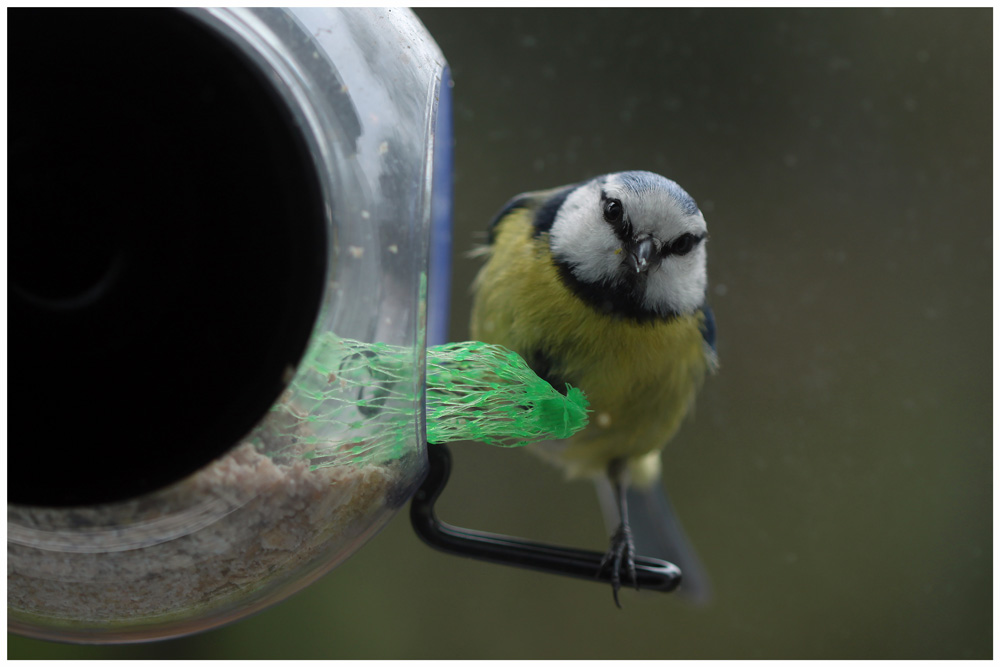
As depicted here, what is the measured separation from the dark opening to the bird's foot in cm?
53

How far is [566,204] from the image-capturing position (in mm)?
895

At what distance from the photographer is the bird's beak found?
76 cm

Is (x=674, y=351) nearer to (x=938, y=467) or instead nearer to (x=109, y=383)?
(x=109, y=383)

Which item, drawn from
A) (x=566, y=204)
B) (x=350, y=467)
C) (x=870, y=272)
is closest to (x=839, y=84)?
(x=870, y=272)

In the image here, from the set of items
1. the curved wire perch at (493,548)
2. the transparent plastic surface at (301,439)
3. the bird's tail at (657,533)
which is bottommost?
the bird's tail at (657,533)

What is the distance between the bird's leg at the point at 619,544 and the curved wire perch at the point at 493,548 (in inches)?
1.2

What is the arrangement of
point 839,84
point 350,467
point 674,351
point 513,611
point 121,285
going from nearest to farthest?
point 121,285, point 350,467, point 674,351, point 839,84, point 513,611

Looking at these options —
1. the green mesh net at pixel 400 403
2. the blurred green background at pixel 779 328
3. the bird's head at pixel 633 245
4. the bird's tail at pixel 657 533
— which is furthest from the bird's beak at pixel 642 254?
the bird's tail at pixel 657 533

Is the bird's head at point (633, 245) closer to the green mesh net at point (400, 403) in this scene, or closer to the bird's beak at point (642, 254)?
the bird's beak at point (642, 254)

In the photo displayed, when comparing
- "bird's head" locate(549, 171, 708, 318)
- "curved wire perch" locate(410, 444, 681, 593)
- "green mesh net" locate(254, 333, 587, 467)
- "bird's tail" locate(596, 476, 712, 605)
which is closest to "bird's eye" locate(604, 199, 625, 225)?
"bird's head" locate(549, 171, 708, 318)

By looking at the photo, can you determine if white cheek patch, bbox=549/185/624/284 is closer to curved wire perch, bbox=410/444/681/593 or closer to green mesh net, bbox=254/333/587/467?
green mesh net, bbox=254/333/587/467

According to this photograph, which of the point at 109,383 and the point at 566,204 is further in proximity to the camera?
the point at 566,204

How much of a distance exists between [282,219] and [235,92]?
0.32ft

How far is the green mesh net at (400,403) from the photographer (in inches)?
24.7
